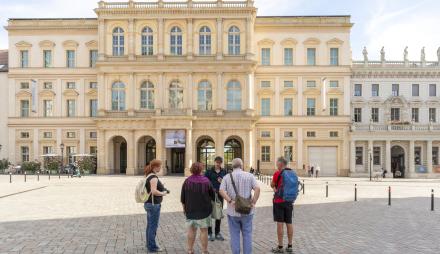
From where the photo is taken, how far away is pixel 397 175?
5534 centimetres

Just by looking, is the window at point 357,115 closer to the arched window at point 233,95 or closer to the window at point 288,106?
the window at point 288,106

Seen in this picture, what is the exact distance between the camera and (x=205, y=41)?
54.9m

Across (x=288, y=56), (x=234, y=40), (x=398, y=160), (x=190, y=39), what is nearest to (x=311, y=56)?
(x=288, y=56)

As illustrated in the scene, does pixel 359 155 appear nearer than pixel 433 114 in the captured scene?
Yes

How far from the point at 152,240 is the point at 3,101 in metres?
54.0

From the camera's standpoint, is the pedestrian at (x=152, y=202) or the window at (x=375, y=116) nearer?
the pedestrian at (x=152, y=202)

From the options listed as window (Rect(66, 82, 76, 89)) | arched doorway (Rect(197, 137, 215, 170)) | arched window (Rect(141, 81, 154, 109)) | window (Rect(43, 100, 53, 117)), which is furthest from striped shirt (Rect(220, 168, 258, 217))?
window (Rect(43, 100, 53, 117))

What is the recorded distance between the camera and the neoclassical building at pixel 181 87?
53.7m

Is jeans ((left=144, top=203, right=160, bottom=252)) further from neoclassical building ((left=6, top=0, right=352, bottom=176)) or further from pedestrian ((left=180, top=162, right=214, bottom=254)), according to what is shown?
neoclassical building ((left=6, top=0, right=352, bottom=176))

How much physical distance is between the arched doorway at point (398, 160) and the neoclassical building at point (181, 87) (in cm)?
584

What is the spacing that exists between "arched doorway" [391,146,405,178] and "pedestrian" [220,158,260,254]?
5010cm

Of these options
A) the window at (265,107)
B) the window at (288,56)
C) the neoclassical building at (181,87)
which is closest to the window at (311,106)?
the neoclassical building at (181,87)

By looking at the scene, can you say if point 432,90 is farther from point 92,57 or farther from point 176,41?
point 92,57

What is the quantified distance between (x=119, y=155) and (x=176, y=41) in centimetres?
1525
